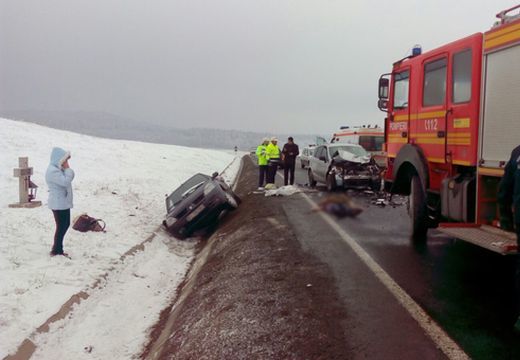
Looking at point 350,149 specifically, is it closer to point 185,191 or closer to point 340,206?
point 340,206

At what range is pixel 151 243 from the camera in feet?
33.0

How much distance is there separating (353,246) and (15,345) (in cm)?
494

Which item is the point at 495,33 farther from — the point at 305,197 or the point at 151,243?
the point at 305,197

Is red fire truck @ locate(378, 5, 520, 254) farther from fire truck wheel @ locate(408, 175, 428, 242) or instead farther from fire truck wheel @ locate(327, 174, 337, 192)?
fire truck wheel @ locate(327, 174, 337, 192)

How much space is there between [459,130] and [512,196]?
84.1 inches

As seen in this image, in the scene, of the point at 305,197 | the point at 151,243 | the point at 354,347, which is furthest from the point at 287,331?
the point at 305,197

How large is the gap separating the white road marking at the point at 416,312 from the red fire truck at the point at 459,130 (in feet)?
3.26

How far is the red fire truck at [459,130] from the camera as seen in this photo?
17.6 ft

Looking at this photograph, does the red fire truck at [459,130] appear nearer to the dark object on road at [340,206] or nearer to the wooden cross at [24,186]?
the dark object on road at [340,206]

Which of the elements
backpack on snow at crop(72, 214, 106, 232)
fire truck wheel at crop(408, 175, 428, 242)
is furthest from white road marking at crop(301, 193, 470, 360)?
backpack on snow at crop(72, 214, 106, 232)

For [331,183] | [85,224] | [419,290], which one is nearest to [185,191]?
[85,224]

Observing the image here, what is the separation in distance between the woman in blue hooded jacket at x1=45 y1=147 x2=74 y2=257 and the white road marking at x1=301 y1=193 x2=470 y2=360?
15.2ft

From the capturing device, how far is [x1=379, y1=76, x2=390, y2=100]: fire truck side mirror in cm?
891

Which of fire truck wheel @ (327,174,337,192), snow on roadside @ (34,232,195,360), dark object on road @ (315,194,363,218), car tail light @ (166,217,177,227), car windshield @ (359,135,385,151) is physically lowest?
snow on roadside @ (34,232,195,360)
